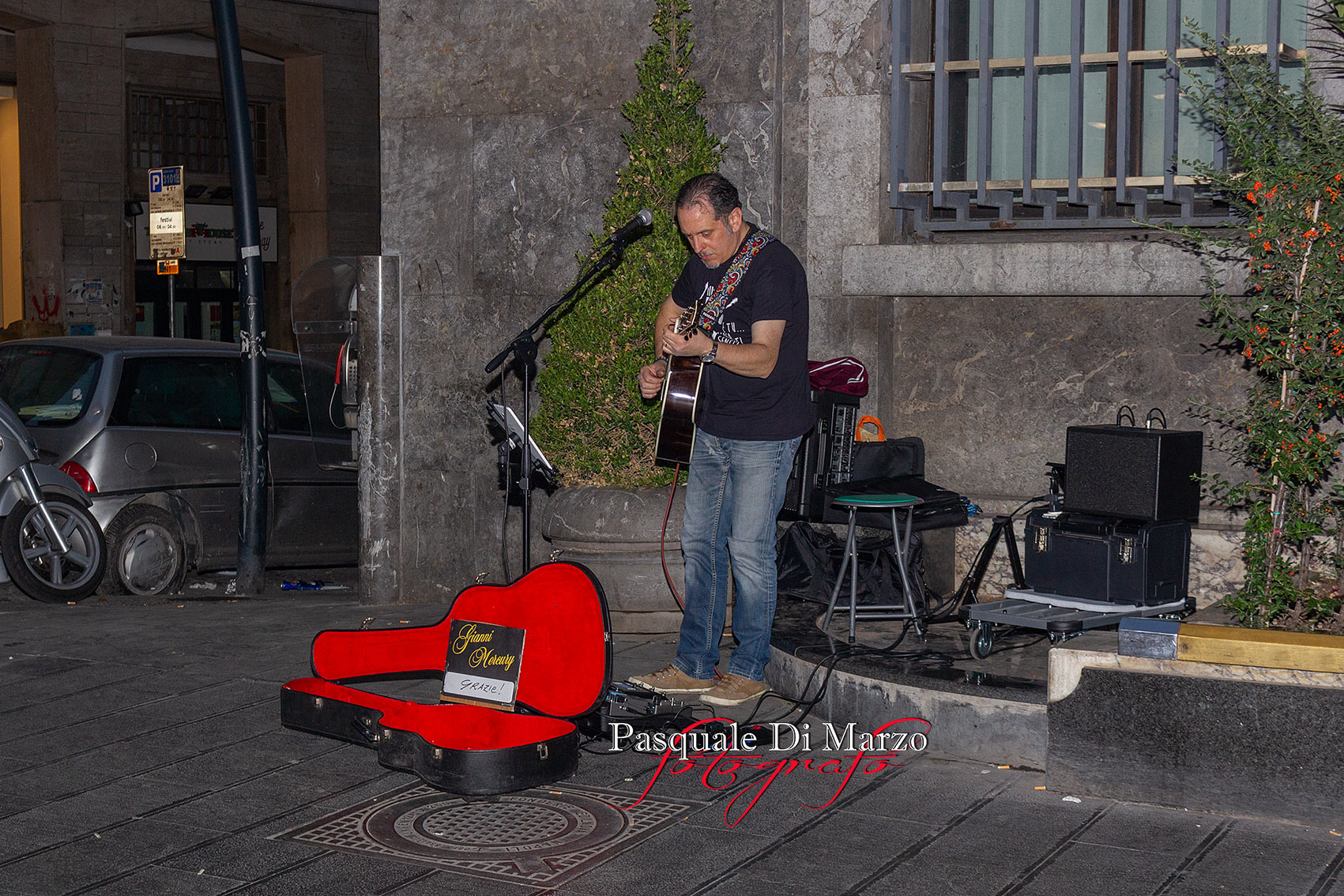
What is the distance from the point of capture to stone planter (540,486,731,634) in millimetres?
6840

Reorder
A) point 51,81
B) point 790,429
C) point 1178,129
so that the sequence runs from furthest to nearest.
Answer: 1. point 51,81
2. point 1178,129
3. point 790,429

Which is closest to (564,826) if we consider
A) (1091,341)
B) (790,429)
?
(790,429)

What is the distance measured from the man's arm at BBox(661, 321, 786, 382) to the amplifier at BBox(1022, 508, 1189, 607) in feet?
4.27

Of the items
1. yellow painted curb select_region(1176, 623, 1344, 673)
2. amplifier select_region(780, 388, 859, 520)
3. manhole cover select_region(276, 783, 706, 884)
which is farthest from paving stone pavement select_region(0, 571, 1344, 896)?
amplifier select_region(780, 388, 859, 520)

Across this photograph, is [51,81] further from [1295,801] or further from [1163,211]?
[1295,801]

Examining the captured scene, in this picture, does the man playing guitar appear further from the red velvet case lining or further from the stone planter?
the stone planter

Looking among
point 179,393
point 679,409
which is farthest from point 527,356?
point 179,393

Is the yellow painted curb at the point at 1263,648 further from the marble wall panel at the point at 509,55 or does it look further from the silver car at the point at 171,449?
the silver car at the point at 171,449

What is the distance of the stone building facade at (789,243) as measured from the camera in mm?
6707

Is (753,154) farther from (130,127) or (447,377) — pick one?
(130,127)

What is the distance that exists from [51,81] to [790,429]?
17.2 metres

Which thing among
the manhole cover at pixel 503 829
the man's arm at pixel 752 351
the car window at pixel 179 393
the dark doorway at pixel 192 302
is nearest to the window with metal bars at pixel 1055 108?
the man's arm at pixel 752 351

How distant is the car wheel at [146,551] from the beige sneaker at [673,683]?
4550 mm

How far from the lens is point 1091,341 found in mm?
6785
